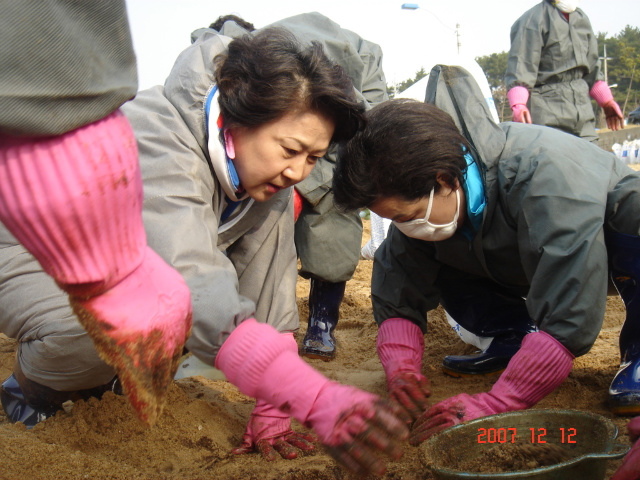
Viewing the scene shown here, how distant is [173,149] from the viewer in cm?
184

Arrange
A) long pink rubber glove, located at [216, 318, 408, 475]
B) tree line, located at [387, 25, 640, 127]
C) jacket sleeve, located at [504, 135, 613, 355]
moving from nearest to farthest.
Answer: long pink rubber glove, located at [216, 318, 408, 475], jacket sleeve, located at [504, 135, 613, 355], tree line, located at [387, 25, 640, 127]

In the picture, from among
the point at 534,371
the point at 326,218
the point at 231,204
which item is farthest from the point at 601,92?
the point at 231,204

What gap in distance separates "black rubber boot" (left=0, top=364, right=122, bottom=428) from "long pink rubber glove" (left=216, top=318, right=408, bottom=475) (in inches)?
45.7

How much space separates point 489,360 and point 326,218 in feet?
3.24

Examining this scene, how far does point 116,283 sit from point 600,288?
1681mm

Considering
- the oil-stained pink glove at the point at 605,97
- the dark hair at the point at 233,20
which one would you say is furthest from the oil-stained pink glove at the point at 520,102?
the dark hair at the point at 233,20

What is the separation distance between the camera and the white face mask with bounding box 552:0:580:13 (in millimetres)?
5191

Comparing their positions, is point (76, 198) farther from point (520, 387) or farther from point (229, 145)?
point (520, 387)

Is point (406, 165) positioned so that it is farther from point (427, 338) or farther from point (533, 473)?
point (427, 338)

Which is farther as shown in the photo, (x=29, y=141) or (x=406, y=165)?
(x=406, y=165)

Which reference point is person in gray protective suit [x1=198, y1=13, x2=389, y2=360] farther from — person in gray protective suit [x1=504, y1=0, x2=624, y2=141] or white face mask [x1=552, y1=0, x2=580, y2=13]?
white face mask [x1=552, y1=0, x2=580, y2=13]

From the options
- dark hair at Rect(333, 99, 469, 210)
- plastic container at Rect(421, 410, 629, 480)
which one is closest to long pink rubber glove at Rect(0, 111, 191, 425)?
plastic container at Rect(421, 410, 629, 480)

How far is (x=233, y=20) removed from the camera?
3133mm

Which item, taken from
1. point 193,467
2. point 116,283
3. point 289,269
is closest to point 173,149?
point 289,269
